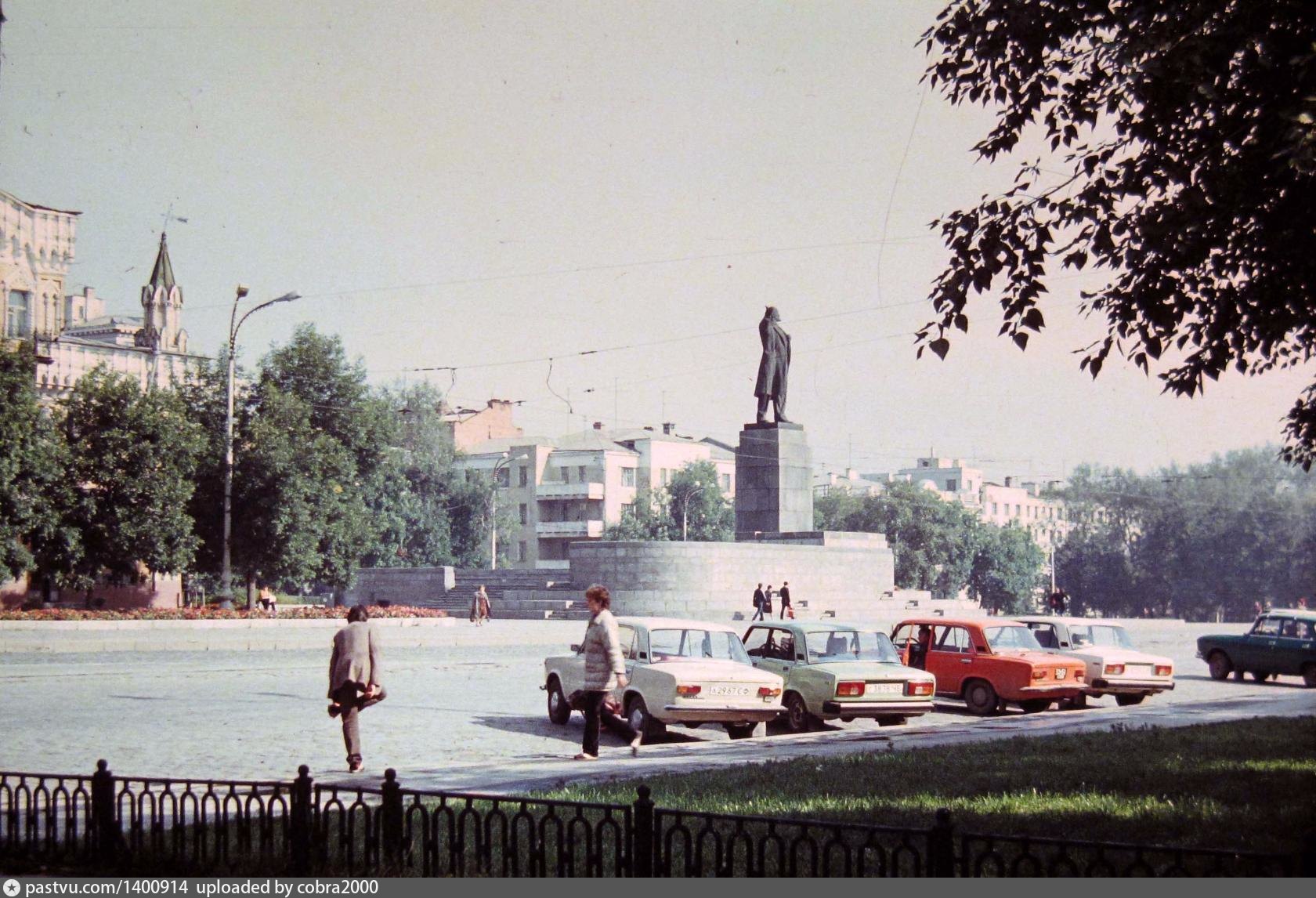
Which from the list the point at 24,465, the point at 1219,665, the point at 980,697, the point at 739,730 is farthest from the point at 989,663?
the point at 24,465

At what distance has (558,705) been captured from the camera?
17047 millimetres

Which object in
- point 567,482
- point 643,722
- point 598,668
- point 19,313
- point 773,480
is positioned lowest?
point 643,722

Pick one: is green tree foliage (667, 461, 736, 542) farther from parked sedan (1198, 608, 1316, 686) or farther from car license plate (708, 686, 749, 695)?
car license plate (708, 686, 749, 695)

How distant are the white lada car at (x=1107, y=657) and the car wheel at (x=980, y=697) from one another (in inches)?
71.0

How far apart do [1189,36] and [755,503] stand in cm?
3935

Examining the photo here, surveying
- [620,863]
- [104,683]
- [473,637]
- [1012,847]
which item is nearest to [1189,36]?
[1012,847]

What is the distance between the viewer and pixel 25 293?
1852 inches

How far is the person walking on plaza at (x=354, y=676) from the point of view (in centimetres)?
1213

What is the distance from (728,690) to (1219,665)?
638 inches

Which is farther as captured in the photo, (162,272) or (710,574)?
(162,272)

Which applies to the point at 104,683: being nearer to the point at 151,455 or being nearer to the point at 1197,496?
the point at 151,455

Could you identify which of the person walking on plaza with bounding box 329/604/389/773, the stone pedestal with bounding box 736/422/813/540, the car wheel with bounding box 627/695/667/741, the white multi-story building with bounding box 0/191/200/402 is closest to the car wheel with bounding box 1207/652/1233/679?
the car wheel with bounding box 627/695/667/741

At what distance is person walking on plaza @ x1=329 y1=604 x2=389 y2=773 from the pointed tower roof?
55.3m

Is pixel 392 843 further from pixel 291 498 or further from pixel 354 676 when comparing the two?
pixel 291 498
